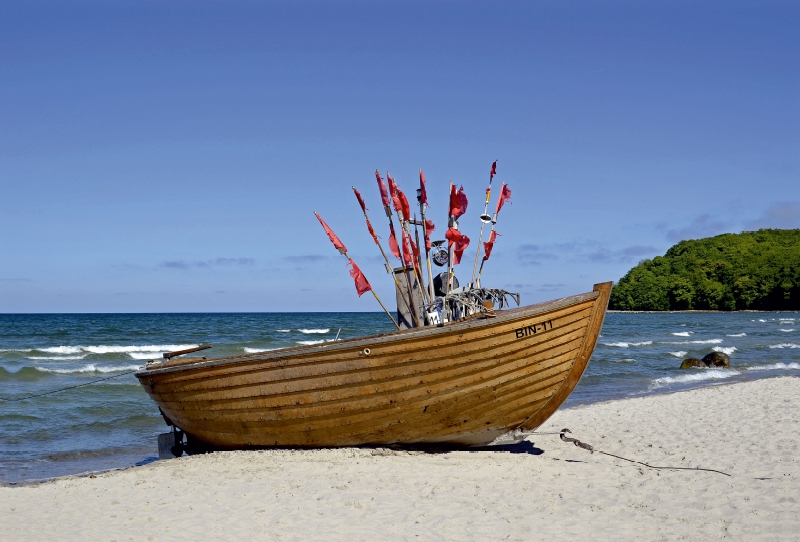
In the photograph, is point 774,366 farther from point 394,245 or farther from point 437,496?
point 437,496

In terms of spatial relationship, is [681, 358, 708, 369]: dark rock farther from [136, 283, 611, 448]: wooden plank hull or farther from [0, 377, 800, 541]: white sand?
[136, 283, 611, 448]: wooden plank hull

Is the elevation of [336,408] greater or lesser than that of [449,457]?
greater

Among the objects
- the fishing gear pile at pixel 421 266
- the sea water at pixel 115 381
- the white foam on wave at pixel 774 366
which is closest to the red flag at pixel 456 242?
the fishing gear pile at pixel 421 266

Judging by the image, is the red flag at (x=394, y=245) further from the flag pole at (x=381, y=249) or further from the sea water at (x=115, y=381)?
the sea water at (x=115, y=381)

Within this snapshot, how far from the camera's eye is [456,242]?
8.84 meters

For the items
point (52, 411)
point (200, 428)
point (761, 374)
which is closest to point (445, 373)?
point (200, 428)

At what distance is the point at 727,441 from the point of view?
9.01 m

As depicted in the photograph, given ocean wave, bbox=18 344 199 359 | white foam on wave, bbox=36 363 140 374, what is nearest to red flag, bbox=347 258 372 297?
white foam on wave, bbox=36 363 140 374

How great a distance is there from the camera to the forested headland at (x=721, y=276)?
290 feet

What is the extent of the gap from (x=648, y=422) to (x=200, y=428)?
6.49 m

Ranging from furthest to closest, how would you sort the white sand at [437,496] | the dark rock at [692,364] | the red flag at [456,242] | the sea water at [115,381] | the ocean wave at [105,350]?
the ocean wave at [105,350] < the dark rock at [692,364] < the sea water at [115,381] < the red flag at [456,242] < the white sand at [437,496]

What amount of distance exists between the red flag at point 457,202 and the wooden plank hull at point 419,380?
1.89m

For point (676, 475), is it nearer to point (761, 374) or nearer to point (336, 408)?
point (336, 408)

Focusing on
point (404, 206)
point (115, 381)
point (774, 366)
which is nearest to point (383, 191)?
point (404, 206)
